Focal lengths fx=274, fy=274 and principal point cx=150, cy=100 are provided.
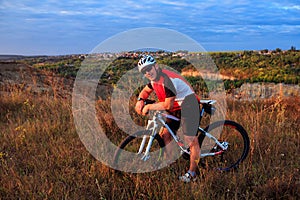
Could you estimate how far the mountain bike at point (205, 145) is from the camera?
12.2 feet

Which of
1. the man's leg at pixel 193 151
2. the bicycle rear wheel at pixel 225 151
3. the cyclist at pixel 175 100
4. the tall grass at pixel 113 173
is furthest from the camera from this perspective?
the bicycle rear wheel at pixel 225 151

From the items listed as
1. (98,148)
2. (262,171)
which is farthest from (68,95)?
(262,171)

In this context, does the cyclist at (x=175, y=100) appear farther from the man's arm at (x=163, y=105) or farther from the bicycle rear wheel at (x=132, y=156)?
the bicycle rear wheel at (x=132, y=156)

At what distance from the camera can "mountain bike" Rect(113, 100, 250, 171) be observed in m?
3.73

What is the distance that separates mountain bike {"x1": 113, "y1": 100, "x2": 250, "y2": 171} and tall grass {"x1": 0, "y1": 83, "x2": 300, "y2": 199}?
18 cm

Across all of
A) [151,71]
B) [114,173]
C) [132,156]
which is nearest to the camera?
[151,71]

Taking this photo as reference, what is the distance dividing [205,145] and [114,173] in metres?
1.43

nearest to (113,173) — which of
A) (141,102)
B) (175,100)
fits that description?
(141,102)

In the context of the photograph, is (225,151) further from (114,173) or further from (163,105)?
(114,173)

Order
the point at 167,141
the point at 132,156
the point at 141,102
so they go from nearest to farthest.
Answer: the point at 141,102, the point at 167,141, the point at 132,156

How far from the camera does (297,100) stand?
7.45 meters

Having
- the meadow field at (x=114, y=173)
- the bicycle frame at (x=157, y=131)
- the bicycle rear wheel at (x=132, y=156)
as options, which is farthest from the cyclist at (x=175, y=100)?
the meadow field at (x=114, y=173)

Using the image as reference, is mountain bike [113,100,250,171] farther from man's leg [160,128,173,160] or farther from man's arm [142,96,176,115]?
man's arm [142,96,176,115]

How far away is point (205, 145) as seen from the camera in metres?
4.16
